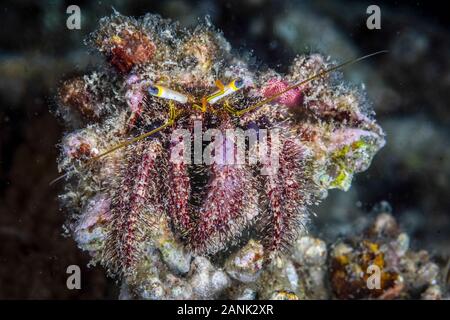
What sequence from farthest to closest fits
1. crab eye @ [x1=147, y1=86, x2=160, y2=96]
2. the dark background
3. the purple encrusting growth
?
1. the dark background
2. the purple encrusting growth
3. crab eye @ [x1=147, y1=86, x2=160, y2=96]

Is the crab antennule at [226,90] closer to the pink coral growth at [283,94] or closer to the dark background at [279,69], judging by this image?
the pink coral growth at [283,94]

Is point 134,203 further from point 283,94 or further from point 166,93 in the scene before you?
point 283,94

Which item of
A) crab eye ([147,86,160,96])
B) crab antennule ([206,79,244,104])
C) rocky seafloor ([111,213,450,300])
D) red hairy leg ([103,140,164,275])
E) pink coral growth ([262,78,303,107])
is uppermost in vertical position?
pink coral growth ([262,78,303,107])

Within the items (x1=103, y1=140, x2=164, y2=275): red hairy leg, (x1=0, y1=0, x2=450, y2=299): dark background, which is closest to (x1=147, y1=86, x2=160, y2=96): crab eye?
(x1=103, y1=140, x2=164, y2=275): red hairy leg

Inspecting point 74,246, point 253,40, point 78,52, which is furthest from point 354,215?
point 78,52

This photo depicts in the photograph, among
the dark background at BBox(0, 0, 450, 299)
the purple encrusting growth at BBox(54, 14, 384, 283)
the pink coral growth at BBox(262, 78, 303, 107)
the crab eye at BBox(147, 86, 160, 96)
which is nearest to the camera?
the crab eye at BBox(147, 86, 160, 96)

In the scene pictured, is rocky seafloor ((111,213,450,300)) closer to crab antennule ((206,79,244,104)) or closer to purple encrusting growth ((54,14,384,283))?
purple encrusting growth ((54,14,384,283))
